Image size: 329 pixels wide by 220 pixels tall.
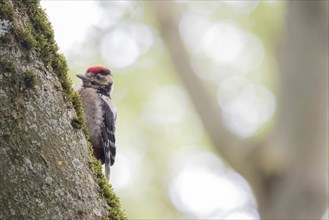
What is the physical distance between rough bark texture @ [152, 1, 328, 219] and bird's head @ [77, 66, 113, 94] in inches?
91.4

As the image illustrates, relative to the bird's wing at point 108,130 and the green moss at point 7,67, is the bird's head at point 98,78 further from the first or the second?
the green moss at point 7,67

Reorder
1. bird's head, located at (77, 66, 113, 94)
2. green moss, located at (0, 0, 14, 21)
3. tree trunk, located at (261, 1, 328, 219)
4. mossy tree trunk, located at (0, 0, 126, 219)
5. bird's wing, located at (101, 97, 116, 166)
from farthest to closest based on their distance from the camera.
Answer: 1. tree trunk, located at (261, 1, 328, 219)
2. bird's head, located at (77, 66, 113, 94)
3. bird's wing, located at (101, 97, 116, 166)
4. green moss, located at (0, 0, 14, 21)
5. mossy tree trunk, located at (0, 0, 126, 219)

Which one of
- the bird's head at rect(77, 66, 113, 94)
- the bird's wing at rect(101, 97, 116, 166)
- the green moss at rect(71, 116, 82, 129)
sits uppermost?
the bird's head at rect(77, 66, 113, 94)

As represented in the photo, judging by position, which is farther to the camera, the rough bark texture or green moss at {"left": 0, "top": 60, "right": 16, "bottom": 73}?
the rough bark texture

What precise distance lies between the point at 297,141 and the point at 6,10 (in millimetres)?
4804

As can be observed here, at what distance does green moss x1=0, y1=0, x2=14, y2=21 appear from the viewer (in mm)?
2101

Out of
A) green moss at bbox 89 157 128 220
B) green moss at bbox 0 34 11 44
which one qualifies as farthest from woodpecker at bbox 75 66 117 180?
green moss at bbox 0 34 11 44

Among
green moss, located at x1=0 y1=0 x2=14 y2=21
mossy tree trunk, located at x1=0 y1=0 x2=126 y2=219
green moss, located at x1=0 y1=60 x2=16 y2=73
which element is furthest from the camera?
green moss, located at x1=0 y1=0 x2=14 y2=21

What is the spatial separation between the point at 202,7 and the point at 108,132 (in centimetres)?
652

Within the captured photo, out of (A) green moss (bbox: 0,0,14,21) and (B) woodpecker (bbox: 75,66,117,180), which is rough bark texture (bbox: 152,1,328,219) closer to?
(B) woodpecker (bbox: 75,66,117,180)

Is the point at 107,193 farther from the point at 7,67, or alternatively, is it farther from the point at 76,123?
the point at 7,67

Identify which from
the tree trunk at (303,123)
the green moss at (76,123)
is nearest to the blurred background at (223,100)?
the tree trunk at (303,123)

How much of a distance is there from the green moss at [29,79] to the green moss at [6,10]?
25 centimetres

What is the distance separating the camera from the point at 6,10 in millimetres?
2111
